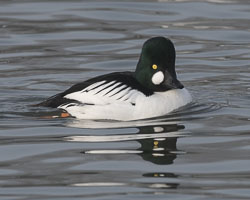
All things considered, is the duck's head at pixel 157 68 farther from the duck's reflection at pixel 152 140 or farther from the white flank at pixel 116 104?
the duck's reflection at pixel 152 140

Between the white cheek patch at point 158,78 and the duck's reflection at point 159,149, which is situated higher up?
the white cheek patch at point 158,78

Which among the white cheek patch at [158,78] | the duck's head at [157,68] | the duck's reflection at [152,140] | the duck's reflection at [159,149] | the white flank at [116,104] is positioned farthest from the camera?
the white cheek patch at [158,78]

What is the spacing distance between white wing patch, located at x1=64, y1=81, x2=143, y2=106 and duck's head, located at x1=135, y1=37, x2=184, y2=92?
0.30m

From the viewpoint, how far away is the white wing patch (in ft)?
38.0

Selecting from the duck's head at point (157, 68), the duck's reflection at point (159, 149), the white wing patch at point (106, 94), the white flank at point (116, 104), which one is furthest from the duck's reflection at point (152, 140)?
the duck's head at point (157, 68)

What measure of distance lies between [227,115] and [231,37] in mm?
5172

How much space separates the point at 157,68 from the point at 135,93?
0.42m

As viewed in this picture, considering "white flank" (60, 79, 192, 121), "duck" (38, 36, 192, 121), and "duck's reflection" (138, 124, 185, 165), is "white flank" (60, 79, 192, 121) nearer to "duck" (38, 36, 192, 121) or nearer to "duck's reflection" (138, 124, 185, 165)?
"duck" (38, 36, 192, 121)

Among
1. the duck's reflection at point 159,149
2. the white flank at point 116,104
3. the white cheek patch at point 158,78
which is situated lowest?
the duck's reflection at point 159,149

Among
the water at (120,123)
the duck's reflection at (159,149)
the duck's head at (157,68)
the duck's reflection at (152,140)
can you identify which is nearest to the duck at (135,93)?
the duck's head at (157,68)

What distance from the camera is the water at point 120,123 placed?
28.9ft

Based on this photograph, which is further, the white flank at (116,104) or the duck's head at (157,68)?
the duck's head at (157,68)

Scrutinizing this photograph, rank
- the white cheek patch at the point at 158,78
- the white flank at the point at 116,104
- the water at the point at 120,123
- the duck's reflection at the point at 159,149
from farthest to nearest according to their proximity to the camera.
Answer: the white cheek patch at the point at 158,78 < the white flank at the point at 116,104 < the duck's reflection at the point at 159,149 < the water at the point at 120,123

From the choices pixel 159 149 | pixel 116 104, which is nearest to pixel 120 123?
pixel 116 104
